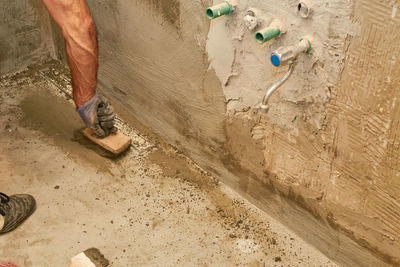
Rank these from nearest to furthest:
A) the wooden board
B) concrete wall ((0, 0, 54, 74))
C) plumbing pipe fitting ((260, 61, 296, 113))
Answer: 1. plumbing pipe fitting ((260, 61, 296, 113))
2. the wooden board
3. concrete wall ((0, 0, 54, 74))

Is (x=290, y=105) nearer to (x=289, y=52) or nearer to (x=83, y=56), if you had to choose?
(x=289, y=52)

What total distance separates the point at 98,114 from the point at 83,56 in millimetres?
389

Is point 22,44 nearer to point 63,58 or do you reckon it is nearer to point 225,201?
point 63,58

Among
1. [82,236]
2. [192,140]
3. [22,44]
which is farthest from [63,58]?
[82,236]

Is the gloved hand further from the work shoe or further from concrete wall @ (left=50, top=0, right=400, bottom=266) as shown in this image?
the work shoe

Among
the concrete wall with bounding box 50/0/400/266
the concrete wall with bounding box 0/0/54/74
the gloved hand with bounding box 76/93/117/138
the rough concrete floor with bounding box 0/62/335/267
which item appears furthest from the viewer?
the concrete wall with bounding box 0/0/54/74

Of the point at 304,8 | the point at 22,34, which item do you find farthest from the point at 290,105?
the point at 22,34

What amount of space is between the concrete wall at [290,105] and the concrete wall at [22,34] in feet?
2.49

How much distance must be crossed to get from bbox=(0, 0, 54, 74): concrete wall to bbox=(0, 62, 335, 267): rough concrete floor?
572 millimetres

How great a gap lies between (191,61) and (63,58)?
1.48 m

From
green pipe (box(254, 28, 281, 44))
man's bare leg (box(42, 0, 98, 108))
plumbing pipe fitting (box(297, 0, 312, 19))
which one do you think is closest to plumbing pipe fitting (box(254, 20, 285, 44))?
green pipe (box(254, 28, 281, 44))

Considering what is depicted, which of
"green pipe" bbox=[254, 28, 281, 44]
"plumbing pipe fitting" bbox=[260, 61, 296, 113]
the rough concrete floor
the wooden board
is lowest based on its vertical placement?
the rough concrete floor

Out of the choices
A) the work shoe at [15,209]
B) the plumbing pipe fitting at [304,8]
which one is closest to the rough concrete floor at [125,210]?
the work shoe at [15,209]

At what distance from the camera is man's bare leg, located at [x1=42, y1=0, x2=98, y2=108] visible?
93.1 inches
